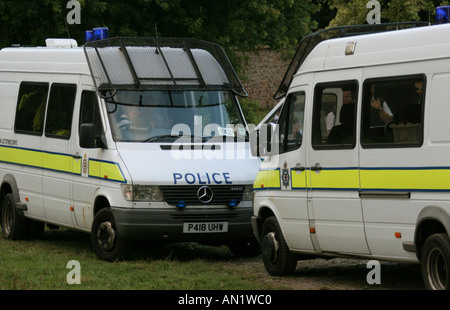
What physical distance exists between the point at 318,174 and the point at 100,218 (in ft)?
12.1

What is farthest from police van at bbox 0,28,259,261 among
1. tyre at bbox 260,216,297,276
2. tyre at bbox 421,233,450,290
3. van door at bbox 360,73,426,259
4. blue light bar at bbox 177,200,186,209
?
tyre at bbox 421,233,450,290

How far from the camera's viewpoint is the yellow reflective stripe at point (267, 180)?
43.3 ft

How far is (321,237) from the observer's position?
12289 mm

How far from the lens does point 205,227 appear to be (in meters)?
14.5

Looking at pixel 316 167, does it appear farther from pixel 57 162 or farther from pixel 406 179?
pixel 57 162

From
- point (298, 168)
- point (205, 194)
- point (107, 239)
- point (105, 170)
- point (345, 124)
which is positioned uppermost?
point (345, 124)

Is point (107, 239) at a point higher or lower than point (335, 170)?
lower

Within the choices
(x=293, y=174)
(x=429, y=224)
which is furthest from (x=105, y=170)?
(x=429, y=224)

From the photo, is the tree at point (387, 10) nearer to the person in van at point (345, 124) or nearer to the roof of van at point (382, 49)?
the roof of van at point (382, 49)

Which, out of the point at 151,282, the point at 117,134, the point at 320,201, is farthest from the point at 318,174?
the point at 117,134

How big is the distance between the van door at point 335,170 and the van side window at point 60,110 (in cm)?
461

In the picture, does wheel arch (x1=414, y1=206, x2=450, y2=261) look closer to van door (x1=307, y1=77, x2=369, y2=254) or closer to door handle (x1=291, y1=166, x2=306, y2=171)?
van door (x1=307, y1=77, x2=369, y2=254)

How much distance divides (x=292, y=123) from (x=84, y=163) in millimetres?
3462

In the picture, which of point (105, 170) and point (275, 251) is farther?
point (105, 170)
